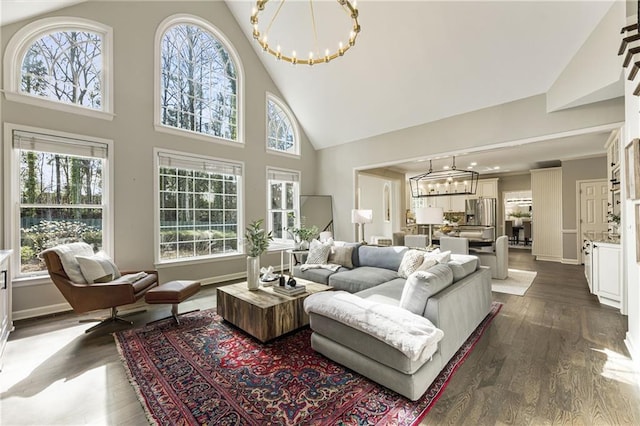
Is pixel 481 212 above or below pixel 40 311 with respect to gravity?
above

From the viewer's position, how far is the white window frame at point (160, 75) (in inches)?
175

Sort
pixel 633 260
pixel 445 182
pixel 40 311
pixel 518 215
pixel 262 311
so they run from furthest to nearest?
1. pixel 518 215
2. pixel 445 182
3. pixel 40 311
4. pixel 262 311
5. pixel 633 260

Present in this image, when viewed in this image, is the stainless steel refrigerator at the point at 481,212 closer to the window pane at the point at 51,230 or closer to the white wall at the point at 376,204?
the white wall at the point at 376,204

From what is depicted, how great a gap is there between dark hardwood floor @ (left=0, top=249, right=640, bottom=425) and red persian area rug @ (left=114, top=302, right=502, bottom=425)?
12 cm

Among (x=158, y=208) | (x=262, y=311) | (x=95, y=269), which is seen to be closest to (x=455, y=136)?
(x=262, y=311)

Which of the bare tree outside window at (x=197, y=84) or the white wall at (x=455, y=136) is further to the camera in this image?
the bare tree outside window at (x=197, y=84)

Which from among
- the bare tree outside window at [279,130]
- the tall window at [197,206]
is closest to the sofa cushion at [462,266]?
the tall window at [197,206]

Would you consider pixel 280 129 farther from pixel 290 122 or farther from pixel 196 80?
pixel 196 80

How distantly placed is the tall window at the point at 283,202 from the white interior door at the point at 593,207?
711cm

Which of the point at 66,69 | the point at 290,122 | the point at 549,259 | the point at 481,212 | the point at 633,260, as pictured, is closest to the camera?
the point at 633,260

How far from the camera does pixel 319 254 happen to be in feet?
15.1

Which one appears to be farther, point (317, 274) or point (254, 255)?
point (317, 274)

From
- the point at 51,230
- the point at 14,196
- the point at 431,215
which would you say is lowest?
the point at 51,230

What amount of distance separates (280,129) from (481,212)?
747cm
